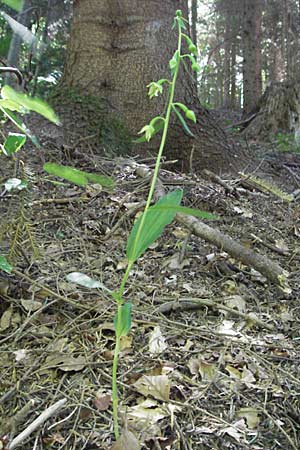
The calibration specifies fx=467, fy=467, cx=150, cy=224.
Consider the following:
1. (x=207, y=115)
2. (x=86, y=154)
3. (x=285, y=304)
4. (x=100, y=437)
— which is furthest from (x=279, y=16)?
(x=100, y=437)

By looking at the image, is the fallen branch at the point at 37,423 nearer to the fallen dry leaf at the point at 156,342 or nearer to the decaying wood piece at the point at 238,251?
the fallen dry leaf at the point at 156,342

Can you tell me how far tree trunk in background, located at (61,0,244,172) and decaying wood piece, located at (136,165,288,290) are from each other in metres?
1.16

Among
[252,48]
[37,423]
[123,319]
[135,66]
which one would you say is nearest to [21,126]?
[123,319]

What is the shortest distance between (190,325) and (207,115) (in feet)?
7.00

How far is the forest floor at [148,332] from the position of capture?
123 centimetres

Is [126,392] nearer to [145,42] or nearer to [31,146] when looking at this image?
[31,146]

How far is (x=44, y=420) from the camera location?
1.19 m

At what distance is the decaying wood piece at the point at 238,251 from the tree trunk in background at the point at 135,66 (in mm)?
1158

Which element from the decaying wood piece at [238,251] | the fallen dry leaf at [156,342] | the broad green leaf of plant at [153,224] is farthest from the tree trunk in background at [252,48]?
the broad green leaf of plant at [153,224]

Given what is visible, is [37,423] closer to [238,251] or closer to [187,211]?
[187,211]

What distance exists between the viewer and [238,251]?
194 cm

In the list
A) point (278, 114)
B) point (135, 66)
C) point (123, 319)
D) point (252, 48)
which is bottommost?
point (123, 319)

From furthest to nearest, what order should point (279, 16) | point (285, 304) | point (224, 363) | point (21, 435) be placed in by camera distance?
point (279, 16) < point (285, 304) < point (224, 363) < point (21, 435)

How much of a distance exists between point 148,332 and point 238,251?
0.59m
